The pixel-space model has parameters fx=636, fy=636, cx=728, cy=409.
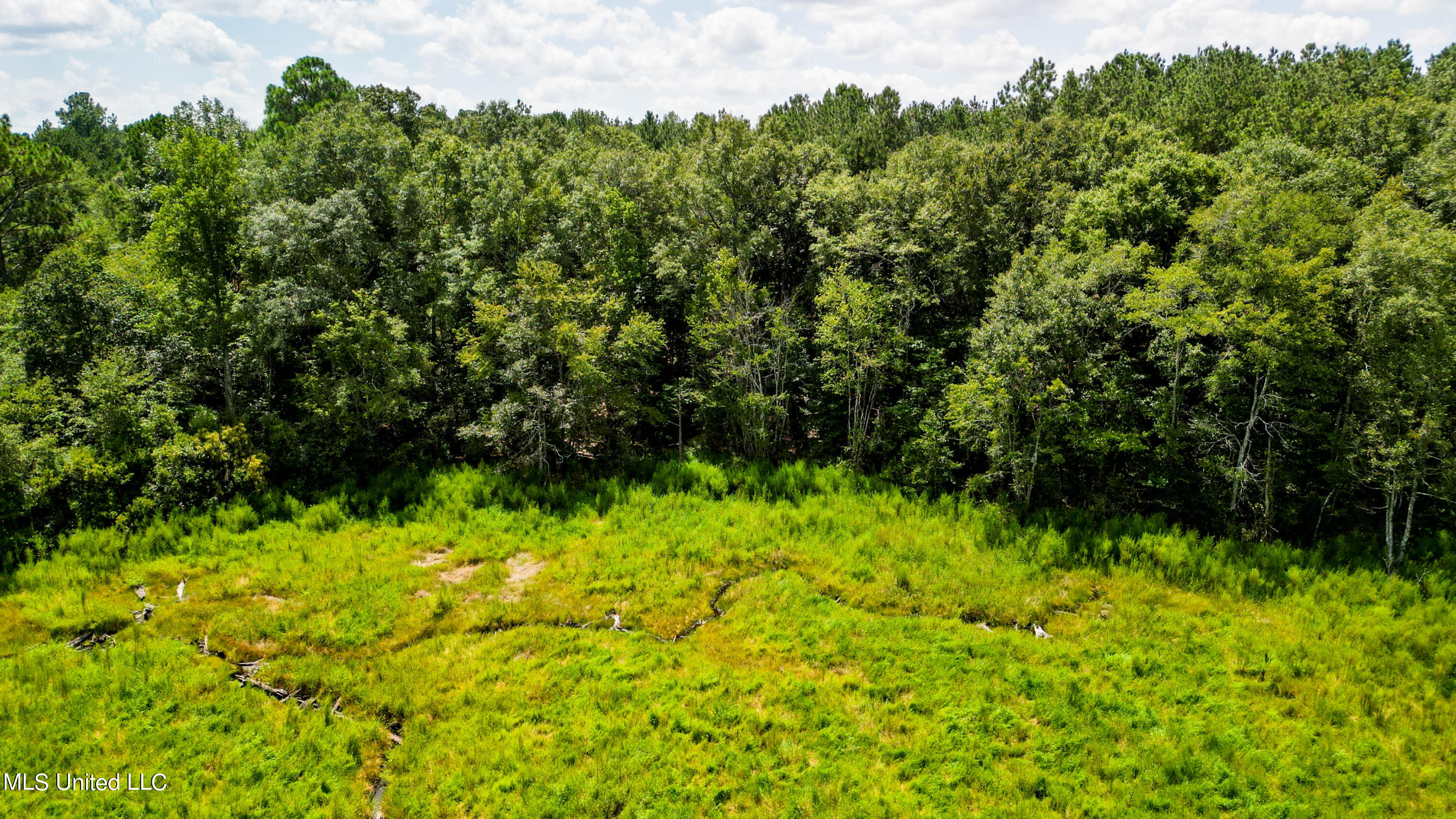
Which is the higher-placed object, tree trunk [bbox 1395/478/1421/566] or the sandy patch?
tree trunk [bbox 1395/478/1421/566]

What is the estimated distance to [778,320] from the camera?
21.8 m

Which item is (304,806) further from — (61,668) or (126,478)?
(126,478)

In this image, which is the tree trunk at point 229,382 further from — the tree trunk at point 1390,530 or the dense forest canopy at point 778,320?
the tree trunk at point 1390,530

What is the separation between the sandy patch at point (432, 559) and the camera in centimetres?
1706

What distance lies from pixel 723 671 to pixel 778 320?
40.2 ft

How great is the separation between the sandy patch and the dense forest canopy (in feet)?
14.7

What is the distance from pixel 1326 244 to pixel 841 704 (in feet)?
61.4

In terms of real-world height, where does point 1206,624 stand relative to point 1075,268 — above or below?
below

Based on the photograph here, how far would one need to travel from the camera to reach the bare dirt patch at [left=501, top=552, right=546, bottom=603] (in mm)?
15727

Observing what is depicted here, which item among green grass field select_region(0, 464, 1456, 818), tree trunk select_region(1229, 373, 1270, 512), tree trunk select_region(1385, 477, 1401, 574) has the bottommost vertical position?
green grass field select_region(0, 464, 1456, 818)

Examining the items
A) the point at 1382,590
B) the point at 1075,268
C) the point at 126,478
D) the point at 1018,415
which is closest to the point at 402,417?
the point at 126,478

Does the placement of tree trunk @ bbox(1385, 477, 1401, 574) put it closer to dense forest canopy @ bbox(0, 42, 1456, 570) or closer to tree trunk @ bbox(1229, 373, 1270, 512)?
dense forest canopy @ bbox(0, 42, 1456, 570)

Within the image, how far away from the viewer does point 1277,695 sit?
12.4m

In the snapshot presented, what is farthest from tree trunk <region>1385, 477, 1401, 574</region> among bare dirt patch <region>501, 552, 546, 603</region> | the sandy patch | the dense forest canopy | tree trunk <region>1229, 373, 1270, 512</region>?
the sandy patch
